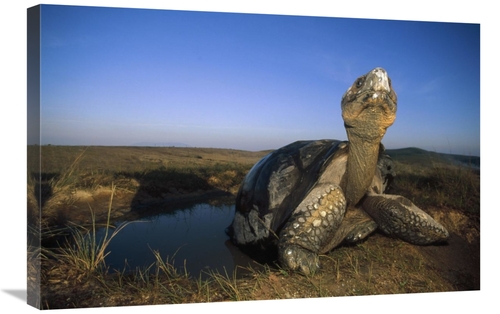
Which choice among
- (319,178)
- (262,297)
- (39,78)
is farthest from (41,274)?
(319,178)

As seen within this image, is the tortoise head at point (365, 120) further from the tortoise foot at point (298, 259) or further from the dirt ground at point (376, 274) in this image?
the tortoise foot at point (298, 259)

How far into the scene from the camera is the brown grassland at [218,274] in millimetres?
2910

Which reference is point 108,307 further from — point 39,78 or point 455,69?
point 455,69

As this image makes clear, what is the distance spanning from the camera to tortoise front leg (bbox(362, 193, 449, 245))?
3.73 metres

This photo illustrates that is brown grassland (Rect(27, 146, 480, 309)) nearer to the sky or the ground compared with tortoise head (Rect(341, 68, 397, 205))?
nearer to the ground

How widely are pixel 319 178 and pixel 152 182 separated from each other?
405 cm

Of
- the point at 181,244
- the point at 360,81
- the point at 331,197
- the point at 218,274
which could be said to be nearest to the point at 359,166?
the point at 331,197

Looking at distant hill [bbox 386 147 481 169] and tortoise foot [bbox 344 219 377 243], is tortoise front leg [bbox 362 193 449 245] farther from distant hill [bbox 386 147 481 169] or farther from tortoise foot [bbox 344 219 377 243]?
distant hill [bbox 386 147 481 169]

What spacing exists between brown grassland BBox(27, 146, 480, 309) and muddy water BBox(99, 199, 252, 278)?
0.52ft

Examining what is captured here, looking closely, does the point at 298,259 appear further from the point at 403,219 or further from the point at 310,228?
the point at 403,219

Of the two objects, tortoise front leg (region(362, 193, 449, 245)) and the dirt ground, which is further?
tortoise front leg (region(362, 193, 449, 245))

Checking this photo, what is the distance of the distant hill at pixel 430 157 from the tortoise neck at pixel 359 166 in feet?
4.25

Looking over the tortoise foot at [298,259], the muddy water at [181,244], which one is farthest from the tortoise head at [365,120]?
the muddy water at [181,244]

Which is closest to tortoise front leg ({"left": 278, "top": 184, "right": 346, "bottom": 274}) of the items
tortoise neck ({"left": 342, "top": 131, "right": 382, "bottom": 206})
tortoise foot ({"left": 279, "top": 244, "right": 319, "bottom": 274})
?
tortoise foot ({"left": 279, "top": 244, "right": 319, "bottom": 274})
